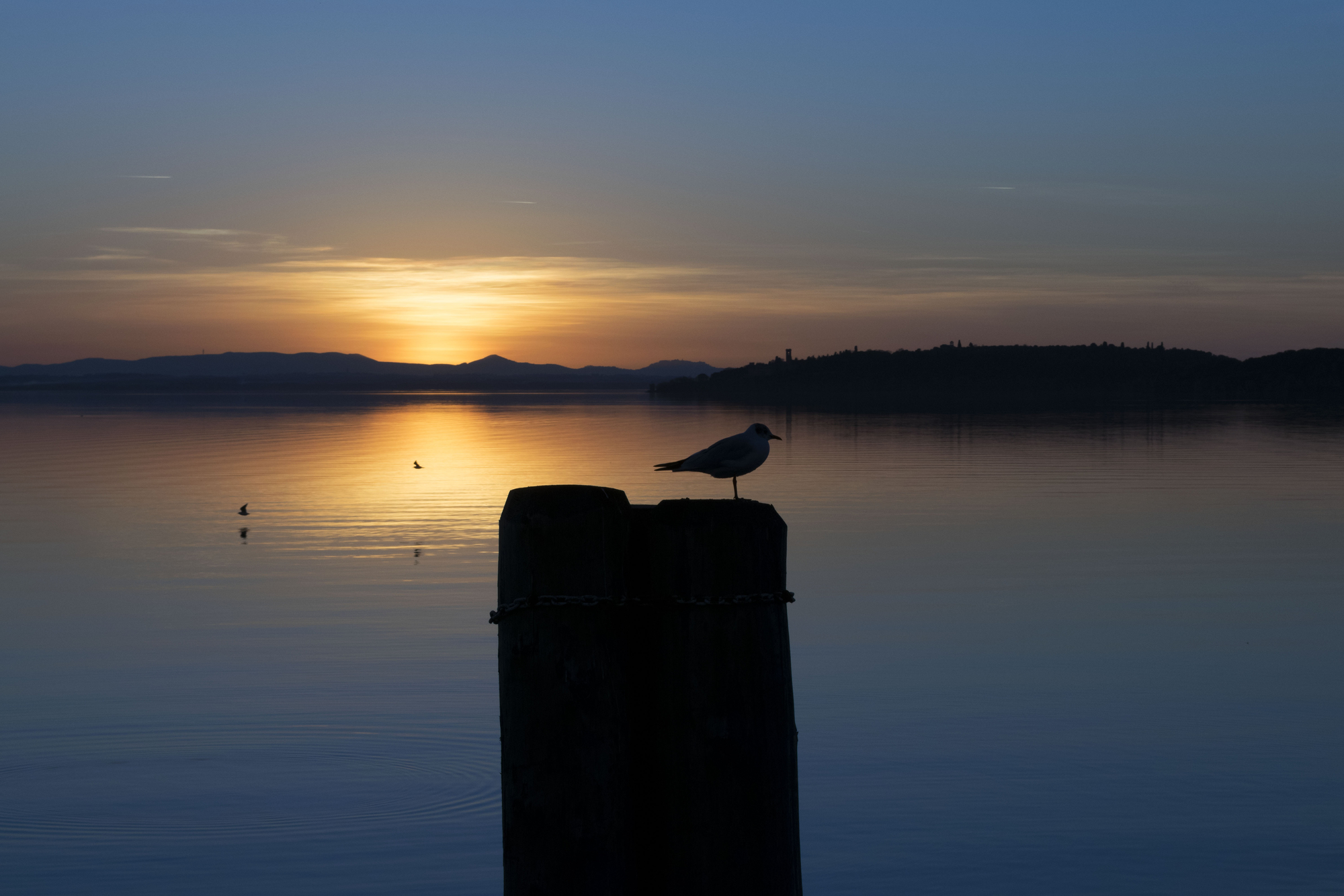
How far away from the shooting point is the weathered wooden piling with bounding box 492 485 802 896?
4.69 m

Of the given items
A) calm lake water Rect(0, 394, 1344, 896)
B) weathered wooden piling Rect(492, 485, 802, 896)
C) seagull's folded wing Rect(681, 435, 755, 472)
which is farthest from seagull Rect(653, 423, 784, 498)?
weathered wooden piling Rect(492, 485, 802, 896)

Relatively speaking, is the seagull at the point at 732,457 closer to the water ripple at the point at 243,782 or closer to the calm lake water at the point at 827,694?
the calm lake water at the point at 827,694

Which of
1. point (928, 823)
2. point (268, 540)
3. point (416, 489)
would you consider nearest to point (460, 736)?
point (928, 823)

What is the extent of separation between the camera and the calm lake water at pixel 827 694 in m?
8.98

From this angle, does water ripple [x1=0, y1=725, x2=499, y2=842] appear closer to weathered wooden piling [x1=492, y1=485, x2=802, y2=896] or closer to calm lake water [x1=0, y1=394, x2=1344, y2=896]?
calm lake water [x1=0, y1=394, x2=1344, y2=896]

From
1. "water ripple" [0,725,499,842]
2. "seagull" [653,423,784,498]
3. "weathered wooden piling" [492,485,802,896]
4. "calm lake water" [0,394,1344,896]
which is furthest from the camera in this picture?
"water ripple" [0,725,499,842]

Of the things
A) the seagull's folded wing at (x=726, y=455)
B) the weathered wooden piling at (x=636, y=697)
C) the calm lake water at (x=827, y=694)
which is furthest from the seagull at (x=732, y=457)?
the weathered wooden piling at (x=636, y=697)

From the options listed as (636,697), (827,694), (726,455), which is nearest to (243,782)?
(726,455)

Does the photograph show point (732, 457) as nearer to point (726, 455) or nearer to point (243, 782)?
point (726, 455)

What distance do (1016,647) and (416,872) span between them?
28.8 feet

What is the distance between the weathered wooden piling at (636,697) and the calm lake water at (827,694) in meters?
4.09

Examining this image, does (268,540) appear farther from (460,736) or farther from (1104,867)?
(1104,867)

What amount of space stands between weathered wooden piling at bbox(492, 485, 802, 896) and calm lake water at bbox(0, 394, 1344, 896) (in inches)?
161

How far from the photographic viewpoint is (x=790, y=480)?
37.7 metres
